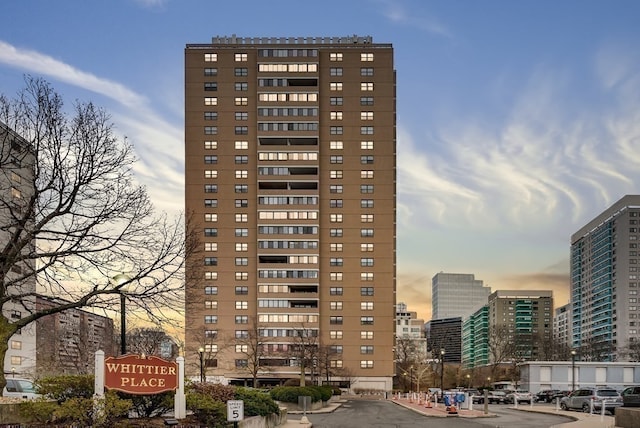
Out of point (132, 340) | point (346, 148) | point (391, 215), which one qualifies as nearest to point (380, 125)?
point (346, 148)

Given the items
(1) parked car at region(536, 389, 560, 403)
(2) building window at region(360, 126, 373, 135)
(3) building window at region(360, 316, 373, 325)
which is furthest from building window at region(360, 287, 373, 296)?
(1) parked car at region(536, 389, 560, 403)

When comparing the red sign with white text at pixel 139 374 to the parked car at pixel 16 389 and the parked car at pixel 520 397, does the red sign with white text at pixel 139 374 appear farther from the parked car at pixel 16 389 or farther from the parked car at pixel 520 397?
the parked car at pixel 520 397

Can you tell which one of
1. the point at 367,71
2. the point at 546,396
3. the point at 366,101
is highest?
the point at 367,71

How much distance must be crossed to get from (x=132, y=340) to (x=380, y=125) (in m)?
54.1

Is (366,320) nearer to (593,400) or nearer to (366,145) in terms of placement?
(366,145)

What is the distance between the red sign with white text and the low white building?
62.7 metres

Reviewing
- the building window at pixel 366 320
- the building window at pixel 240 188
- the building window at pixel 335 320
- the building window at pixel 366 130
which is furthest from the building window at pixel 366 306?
the building window at pixel 366 130

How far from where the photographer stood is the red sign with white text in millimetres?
17203

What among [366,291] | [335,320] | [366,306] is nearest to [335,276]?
[366,291]

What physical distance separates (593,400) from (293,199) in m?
74.7

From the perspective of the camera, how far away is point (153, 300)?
20.1 meters

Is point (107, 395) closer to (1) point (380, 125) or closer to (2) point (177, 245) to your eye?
(2) point (177, 245)

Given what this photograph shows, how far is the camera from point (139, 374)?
1786 cm

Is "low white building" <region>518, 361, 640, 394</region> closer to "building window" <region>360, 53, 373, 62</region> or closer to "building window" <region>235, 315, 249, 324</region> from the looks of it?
"building window" <region>235, 315, 249, 324</region>
